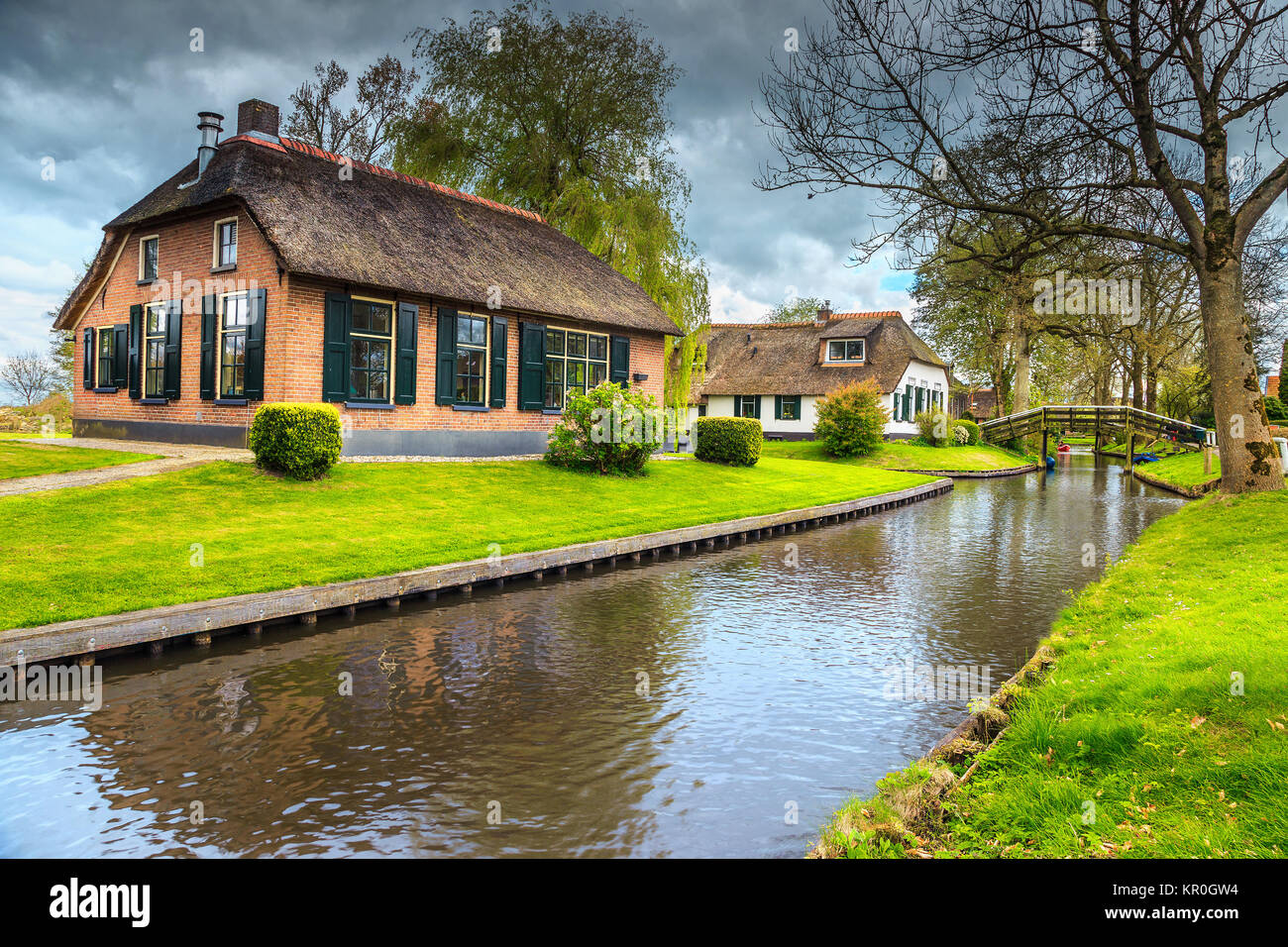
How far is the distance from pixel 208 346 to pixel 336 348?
3.06 metres

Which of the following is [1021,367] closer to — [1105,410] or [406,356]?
[1105,410]

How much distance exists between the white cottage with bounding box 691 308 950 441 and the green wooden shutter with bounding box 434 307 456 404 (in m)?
26.9

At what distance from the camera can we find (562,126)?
29734 mm

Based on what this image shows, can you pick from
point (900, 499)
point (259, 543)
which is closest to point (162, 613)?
point (259, 543)

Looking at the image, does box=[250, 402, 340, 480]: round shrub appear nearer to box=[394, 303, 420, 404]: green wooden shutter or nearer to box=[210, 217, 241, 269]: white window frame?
box=[394, 303, 420, 404]: green wooden shutter

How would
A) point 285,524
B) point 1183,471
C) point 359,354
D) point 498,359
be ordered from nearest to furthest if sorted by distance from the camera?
1. point 285,524
2. point 359,354
3. point 498,359
4. point 1183,471

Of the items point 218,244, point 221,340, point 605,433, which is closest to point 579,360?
point 605,433

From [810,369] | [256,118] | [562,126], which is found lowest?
[810,369]

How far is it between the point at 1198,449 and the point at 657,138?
91.7ft

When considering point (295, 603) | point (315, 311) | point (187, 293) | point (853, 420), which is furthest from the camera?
point (853, 420)

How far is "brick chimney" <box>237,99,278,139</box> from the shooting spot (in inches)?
784

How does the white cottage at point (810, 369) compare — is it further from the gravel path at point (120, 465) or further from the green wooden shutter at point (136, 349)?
the gravel path at point (120, 465)

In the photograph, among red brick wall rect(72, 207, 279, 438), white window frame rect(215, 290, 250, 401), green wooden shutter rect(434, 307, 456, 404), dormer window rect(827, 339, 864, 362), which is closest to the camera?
red brick wall rect(72, 207, 279, 438)

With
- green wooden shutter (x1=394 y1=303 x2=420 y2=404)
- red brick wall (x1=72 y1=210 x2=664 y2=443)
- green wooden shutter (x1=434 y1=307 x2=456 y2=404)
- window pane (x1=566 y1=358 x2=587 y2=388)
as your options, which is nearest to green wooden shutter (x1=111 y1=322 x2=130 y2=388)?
red brick wall (x1=72 y1=210 x2=664 y2=443)
